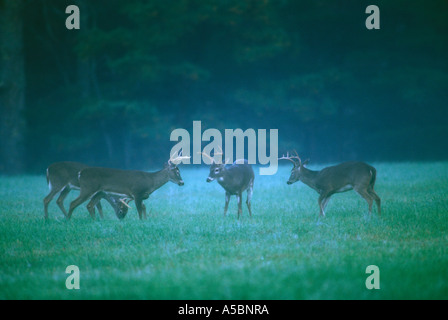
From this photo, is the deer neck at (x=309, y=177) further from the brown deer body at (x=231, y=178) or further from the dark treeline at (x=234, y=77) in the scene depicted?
the dark treeline at (x=234, y=77)

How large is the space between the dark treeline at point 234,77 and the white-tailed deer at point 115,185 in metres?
13.3

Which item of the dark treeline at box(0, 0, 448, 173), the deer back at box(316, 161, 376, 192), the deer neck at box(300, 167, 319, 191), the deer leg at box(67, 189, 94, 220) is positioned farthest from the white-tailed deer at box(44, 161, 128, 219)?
the dark treeline at box(0, 0, 448, 173)

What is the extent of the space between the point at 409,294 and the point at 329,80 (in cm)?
2070

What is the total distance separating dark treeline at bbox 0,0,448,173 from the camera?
23516 mm

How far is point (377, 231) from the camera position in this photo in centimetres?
755

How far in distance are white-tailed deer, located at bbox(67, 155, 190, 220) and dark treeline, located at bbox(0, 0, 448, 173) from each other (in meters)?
13.3

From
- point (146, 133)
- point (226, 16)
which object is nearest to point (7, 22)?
point (146, 133)

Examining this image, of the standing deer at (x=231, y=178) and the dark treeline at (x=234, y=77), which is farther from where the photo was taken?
the dark treeline at (x=234, y=77)

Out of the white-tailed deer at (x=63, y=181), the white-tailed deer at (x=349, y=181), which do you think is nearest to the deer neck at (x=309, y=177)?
the white-tailed deer at (x=349, y=181)

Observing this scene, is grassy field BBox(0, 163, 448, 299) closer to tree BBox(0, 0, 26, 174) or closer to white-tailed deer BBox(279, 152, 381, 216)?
white-tailed deer BBox(279, 152, 381, 216)

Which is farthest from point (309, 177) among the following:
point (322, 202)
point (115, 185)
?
point (115, 185)

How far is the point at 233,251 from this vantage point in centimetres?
662

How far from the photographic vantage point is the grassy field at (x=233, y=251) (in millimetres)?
5148
